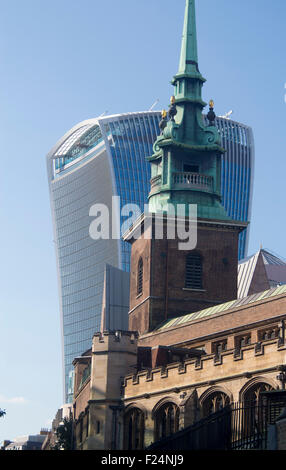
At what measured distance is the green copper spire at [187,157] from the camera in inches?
2995

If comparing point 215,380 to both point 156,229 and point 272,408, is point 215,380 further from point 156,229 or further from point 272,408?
point 156,229

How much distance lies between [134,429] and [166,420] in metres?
3.05

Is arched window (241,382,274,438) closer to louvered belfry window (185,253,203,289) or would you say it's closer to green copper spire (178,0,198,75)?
louvered belfry window (185,253,203,289)

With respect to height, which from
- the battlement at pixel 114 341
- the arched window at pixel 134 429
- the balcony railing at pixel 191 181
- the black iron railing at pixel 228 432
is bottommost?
the black iron railing at pixel 228 432

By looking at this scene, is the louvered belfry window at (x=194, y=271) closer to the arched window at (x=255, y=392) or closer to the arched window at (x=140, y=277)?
the arched window at (x=140, y=277)

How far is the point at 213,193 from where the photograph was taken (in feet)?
252

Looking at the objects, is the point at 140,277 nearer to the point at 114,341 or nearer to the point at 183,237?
the point at 183,237

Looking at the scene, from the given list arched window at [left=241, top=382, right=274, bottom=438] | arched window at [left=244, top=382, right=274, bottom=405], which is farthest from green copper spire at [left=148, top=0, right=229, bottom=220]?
arched window at [left=241, top=382, right=274, bottom=438]

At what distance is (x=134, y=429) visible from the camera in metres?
57.8

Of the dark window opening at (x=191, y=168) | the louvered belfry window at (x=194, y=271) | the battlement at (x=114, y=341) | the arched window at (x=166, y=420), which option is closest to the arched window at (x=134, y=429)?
the arched window at (x=166, y=420)

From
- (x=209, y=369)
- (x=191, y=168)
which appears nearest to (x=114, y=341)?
(x=209, y=369)

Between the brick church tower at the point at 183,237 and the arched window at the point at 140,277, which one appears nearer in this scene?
the brick church tower at the point at 183,237

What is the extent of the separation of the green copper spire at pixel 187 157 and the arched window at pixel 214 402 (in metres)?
24.7
